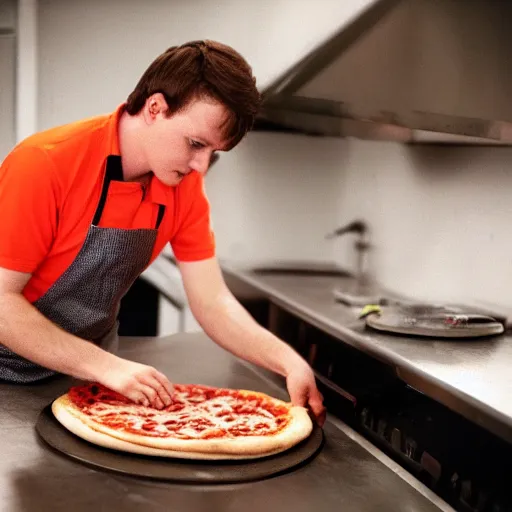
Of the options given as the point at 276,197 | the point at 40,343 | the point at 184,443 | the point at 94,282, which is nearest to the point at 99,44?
the point at 276,197

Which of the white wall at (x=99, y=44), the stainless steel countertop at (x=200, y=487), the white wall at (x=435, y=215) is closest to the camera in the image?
the stainless steel countertop at (x=200, y=487)

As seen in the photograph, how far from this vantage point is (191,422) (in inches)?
49.5

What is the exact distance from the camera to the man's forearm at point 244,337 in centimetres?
146

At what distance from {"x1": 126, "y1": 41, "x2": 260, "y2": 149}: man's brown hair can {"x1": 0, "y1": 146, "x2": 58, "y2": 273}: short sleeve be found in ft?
0.79

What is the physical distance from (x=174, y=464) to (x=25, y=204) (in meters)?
0.51

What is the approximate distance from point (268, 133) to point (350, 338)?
135 centimetres

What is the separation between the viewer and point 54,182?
4.30ft

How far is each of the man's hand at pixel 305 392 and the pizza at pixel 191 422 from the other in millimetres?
28

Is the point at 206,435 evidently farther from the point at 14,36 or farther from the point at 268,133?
the point at 14,36

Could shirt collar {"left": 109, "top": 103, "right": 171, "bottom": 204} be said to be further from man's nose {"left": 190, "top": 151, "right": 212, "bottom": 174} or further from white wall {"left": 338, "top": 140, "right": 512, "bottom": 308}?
white wall {"left": 338, "top": 140, "right": 512, "bottom": 308}

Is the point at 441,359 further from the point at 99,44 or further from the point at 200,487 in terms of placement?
the point at 99,44

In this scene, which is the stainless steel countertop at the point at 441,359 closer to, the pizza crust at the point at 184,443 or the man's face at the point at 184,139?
the pizza crust at the point at 184,443

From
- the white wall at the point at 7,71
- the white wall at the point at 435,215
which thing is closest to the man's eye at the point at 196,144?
the white wall at the point at 435,215

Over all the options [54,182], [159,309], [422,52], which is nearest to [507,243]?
[422,52]
